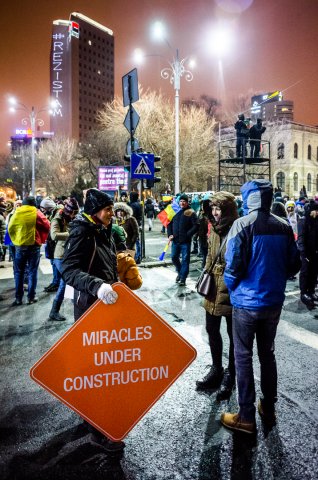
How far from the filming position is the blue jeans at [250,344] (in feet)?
10.5

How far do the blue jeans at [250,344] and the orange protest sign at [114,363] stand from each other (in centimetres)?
47

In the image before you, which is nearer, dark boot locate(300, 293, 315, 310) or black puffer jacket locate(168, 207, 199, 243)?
dark boot locate(300, 293, 315, 310)

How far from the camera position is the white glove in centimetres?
285

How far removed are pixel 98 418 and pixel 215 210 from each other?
2.21m

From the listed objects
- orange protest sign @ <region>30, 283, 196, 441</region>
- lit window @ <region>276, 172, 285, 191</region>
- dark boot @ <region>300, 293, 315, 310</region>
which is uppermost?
lit window @ <region>276, 172, 285, 191</region>

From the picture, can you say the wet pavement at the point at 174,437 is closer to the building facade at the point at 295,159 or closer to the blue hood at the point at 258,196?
the blue hood at the point at 258,196

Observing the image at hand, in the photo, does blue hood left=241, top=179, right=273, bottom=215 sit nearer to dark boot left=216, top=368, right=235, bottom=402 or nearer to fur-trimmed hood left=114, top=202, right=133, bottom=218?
dark boot left=216, top=368, right=235, bottom=402

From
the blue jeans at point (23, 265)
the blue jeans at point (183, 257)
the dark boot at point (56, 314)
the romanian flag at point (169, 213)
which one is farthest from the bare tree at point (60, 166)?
the dark boot at point (56, 314)

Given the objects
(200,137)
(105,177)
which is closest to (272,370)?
(105,177)

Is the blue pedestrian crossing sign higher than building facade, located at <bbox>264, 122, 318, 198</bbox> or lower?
lower

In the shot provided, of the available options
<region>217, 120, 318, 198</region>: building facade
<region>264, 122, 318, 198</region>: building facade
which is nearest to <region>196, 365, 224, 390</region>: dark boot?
<region>217, 120, 318, 198</region>: building facade

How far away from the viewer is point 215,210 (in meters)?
4.02

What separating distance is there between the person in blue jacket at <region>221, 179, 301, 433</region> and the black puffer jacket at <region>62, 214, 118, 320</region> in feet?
3.42

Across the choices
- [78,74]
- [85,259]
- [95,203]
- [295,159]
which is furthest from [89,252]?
[78,74]
